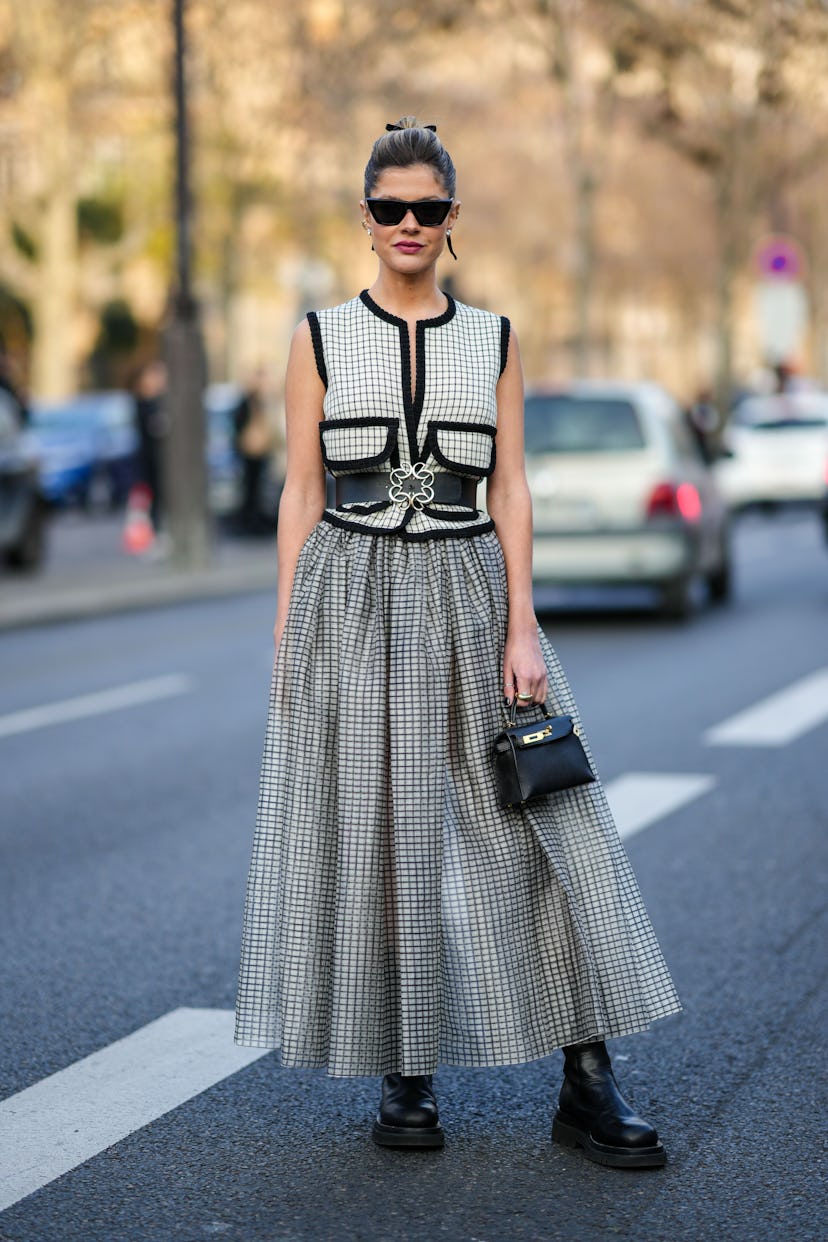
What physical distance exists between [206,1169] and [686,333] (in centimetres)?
7438

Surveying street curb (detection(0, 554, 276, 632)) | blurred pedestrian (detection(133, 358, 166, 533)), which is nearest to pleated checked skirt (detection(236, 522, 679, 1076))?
street curb (detection(0, 554, 276, 632))

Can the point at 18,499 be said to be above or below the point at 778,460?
above

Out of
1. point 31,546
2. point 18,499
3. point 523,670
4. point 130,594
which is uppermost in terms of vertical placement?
point 523,670

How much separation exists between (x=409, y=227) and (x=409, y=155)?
0.45 feet

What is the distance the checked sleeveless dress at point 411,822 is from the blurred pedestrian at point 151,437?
19.7 m

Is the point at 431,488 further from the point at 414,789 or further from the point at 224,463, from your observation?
the point at 224,463

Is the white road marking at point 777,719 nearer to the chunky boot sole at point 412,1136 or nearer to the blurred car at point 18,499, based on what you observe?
the chunky boot sole at point 412,1136

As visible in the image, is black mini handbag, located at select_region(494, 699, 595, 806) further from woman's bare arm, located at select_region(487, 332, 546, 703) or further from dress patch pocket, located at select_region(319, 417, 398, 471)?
dress patch pocket, located at select_region(319, 417, 398, 471)

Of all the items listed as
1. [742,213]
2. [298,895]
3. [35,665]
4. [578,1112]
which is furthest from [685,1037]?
[742,213]

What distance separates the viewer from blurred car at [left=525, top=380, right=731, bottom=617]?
50.4 ft

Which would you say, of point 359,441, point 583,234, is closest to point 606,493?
point 359,441

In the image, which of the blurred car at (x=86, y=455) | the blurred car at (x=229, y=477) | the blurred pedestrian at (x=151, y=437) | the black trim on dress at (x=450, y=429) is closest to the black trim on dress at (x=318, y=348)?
the black trim on dress at (x=450, y=429)

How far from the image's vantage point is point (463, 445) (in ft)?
14.1

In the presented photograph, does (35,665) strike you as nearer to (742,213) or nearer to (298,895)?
(298,895)
